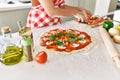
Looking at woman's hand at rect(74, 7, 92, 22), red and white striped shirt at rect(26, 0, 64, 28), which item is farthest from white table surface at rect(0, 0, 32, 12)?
woman's hand at rect(74, 7, 92, 22)

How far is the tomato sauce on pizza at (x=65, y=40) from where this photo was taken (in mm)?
906

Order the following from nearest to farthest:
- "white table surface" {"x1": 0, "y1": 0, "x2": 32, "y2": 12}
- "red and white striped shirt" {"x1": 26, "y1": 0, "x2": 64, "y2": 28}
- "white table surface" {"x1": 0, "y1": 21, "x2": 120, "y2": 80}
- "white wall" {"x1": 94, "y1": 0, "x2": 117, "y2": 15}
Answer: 1. "white table surface" {"x1": 0, "y1": 21, "x2": 120, "y2": 80}
2. "red and white striped shirt" {"x1": 26, "y1": 0, "x2": 64, "y2": 28}
3. "white table surface" {"x1": 0, "y1": 0, "x2": 32, "y2": 12}
4. "white wall" {"x1": 94, "y1": 0, "x2": 117, "y2": 15}

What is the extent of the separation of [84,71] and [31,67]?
24 centimetres

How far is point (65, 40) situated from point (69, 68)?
0.25 meters

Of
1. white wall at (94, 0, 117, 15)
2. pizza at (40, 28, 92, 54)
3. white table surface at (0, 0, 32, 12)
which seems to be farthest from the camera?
white wall at (94, 0, 117, 15)

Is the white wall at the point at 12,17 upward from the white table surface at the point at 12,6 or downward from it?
downward

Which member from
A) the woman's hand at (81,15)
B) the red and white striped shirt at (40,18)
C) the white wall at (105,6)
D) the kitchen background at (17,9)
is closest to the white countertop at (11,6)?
the kitchen background at (17,9)

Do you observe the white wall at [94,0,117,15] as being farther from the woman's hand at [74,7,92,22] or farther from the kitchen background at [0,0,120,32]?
the woman's hand at [74,7,92,22]

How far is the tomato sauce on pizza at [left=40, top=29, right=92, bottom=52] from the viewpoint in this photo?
2.97 feet

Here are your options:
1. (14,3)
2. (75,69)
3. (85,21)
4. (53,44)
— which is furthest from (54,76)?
(14,3)

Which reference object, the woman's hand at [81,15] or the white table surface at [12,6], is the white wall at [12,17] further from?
the woman's hand at [81,15]

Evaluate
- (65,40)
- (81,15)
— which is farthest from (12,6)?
(65,40)

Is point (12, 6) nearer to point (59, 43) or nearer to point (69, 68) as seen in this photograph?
point (59, 43)

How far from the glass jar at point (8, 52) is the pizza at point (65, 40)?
168mm
